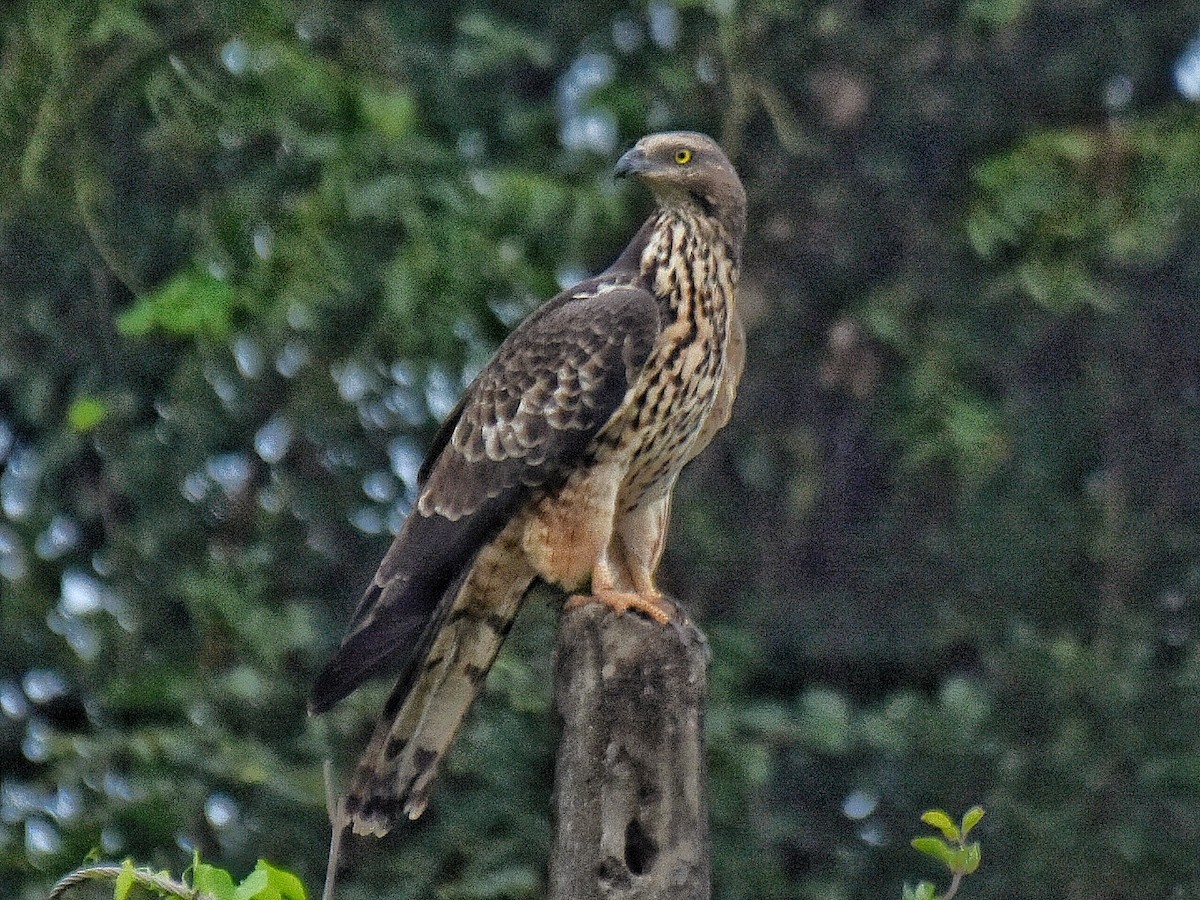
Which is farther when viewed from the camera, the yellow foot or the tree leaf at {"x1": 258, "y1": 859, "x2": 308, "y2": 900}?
the yellow foot

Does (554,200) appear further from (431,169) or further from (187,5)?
(187,5)

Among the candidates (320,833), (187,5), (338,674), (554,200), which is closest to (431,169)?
(554,200)

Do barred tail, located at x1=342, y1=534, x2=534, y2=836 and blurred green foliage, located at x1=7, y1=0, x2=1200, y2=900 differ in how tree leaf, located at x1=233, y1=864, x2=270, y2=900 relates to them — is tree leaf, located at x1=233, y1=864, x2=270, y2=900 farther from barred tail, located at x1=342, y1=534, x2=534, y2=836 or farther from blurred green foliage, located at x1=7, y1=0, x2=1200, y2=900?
blurred green foliage, located at x1=7, y1=0, x2=1200, y2=900

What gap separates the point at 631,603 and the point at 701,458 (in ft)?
13.3

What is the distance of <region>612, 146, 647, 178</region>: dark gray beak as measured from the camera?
17.1 ft

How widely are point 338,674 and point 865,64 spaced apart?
504cm

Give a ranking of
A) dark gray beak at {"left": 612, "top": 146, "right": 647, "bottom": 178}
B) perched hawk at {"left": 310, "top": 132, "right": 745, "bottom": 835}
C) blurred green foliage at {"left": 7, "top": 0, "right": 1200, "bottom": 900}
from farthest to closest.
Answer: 1. blurred green foliage at {"left": 7, "top": 0, "right": 1200, "bottom": 900}
2. dark gray beak at {"left": 612, "top": 146, "right": 647, "bottom": 178}
3. perched hawk at {"left": 310, "top": 132, "right": 745, "bottom": 835}

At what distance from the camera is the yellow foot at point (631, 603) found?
4391 mm

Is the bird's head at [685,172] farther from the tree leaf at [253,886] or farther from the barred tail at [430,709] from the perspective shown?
the tree leaf at [253,886]

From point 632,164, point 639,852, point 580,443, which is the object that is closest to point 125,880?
point 639,852

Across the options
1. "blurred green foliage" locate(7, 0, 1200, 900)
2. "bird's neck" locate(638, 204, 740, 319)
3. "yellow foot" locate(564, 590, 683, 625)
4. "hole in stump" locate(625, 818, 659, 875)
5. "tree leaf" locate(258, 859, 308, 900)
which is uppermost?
"bird's neck" locate(638, 204, 740, 319)

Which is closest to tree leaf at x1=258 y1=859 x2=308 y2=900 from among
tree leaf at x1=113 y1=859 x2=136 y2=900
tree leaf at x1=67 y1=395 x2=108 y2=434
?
tree leaf at x1=113 y1=859 x2=136 y2=900

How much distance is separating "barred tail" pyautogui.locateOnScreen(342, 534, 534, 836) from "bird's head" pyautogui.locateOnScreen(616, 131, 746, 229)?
851 mm

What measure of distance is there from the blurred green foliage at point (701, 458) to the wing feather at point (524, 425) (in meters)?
1.56
